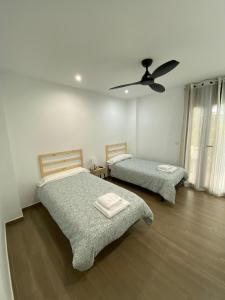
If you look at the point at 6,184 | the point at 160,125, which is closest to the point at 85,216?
the point at 6,184

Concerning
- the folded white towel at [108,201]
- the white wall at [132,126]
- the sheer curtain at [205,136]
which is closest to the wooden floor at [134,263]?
the folded white towel at [108,201]

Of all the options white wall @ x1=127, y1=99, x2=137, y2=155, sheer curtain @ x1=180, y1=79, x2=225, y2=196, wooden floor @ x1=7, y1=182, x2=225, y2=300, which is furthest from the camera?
white wall @ x1=127, y1=99, x2=137, y2=155

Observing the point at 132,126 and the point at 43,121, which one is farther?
the point at 132,126

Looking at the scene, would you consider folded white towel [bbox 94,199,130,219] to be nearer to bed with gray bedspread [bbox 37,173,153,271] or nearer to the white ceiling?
bed with gray bedspread [bbox 37,173,153,271]

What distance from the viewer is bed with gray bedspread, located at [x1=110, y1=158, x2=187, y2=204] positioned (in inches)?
105

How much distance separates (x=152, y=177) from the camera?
2908mm

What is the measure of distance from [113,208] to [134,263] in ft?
2.22

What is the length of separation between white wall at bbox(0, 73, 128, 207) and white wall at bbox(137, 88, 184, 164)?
140cm

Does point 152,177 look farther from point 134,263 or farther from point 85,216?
point 85,216

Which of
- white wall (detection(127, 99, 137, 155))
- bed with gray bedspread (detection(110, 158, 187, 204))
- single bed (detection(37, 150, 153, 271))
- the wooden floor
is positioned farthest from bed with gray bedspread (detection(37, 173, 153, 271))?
white wall (detection(127, 99, 137, 155))

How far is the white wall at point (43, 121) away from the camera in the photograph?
242 cm

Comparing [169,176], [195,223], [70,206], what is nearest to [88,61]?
[70,206]

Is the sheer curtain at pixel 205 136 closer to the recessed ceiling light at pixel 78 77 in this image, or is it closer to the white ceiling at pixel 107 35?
the white ceiling at pixel 107 35

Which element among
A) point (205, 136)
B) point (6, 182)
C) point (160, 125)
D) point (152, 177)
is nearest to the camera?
point (6, 182)
